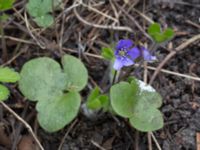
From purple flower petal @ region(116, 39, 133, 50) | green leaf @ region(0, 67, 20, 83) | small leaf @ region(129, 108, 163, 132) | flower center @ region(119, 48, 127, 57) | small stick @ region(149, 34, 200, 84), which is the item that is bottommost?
small stick @ region(149, 34, 200, 84)

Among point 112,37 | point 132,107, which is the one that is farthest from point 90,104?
point 112,37

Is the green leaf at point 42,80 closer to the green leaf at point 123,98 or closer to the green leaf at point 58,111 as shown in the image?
the green leaf at point 58,111

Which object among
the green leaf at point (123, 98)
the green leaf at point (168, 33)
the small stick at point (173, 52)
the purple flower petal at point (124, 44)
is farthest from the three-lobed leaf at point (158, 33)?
the small stick at point (173, 52)

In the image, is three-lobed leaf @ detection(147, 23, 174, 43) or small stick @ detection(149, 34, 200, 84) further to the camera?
small stick @ detection(149, 34, 200, 84)

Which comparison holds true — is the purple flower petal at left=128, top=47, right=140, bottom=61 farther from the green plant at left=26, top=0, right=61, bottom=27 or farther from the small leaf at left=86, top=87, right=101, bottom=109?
the green plant at left=26, top=0, right=61, bottom=27

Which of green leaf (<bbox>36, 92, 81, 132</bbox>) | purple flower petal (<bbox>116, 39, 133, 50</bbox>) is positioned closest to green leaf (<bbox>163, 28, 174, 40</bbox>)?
purple flower petal (<bbox>116, 39, 133, 50</bbox>)

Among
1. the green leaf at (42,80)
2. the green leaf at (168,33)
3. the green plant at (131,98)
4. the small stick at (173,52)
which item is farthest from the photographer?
the small stick at (173,52)
